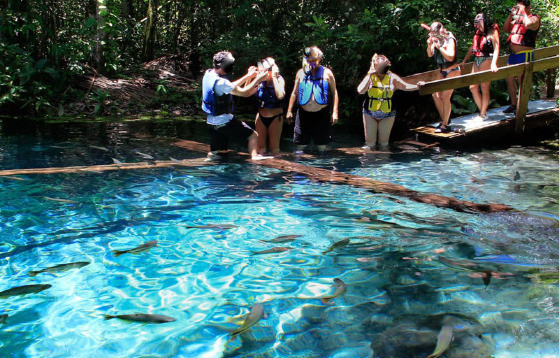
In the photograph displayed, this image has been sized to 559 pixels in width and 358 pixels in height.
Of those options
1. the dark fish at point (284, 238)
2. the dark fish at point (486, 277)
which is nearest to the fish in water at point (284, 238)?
the dark fish at point (284, 238)

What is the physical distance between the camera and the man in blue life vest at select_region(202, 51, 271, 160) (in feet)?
26.5

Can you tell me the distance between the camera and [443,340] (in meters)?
3.37

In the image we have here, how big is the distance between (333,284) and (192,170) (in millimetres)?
4860

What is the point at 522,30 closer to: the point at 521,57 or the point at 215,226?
the point at 521,57

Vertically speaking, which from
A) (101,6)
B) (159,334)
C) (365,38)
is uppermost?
(101,6)

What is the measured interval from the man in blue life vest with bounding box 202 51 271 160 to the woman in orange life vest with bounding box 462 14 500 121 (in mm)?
4704

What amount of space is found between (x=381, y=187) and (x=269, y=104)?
305 cm

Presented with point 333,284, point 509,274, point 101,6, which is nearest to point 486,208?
point 509,274

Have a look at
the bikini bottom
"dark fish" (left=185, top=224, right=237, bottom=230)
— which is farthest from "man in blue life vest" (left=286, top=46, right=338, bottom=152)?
"dark fish" (left=185, top=224, right=237, bottom=230)

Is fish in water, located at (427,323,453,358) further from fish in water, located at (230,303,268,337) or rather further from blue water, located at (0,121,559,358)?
fish in water, located at (230,303,268,337)

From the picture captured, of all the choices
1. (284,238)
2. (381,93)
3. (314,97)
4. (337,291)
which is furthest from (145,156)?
(337,291)

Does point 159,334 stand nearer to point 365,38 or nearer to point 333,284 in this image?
point 333,284

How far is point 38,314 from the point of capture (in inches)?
152

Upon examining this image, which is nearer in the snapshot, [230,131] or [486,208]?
[486,208]
